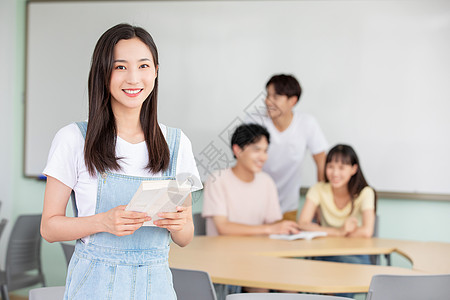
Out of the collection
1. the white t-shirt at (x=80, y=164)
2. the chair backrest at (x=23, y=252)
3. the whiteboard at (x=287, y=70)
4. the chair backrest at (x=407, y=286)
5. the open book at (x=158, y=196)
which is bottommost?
the chair backrest at (x=23, y=252)

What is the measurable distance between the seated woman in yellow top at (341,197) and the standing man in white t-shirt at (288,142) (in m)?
0.37

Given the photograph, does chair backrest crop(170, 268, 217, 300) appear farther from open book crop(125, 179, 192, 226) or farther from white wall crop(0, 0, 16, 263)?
white wall crop(0, 0, 16, 263)

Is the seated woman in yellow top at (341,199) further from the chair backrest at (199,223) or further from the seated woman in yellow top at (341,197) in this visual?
the chair backrest at (199,223)

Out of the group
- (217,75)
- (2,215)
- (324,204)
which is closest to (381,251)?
(324,204)

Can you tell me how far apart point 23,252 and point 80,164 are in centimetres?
243

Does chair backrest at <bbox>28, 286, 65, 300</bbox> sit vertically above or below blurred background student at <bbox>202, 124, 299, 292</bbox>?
below

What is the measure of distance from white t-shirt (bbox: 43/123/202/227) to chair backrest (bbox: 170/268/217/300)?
0.75 meters

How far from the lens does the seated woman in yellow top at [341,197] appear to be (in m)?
3.32

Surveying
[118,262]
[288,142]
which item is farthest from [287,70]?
[118,262]

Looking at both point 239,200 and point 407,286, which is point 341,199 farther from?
point 407,286

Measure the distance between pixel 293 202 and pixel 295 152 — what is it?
360 millimetres

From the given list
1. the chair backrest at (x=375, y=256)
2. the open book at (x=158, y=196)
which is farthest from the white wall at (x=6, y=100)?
the open book at (x=158, y=196)

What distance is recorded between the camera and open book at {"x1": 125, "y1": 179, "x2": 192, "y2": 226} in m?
1.14

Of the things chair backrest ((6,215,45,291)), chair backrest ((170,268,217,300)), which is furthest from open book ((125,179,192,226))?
chair backrest ((6,215,45,291))
